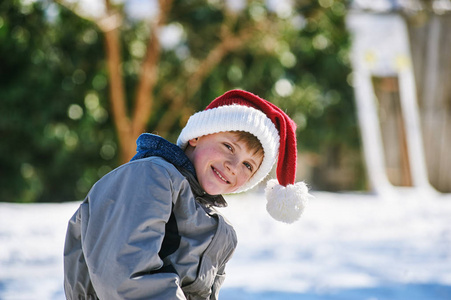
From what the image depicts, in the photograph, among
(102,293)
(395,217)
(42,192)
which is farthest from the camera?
(42,192)

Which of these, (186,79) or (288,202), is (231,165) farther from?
(186,79)

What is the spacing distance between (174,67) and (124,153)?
107cm

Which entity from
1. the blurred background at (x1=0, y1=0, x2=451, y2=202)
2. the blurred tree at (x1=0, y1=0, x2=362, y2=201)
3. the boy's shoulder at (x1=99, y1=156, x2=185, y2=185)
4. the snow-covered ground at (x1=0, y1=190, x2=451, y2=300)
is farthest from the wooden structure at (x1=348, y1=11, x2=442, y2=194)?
A: the boy's shoulder at (x1=99, y1=156, x2=185, y2=185)

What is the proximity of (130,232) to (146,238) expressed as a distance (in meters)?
0.03

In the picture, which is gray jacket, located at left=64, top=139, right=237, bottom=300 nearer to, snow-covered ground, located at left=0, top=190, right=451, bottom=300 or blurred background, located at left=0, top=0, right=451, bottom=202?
snow-covered ground, located at left=0, top=190, right=451, bottom=300

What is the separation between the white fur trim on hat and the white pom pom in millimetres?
Answer: 88

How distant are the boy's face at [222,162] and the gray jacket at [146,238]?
0.12 feet

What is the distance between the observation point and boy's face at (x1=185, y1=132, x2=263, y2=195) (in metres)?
1.17

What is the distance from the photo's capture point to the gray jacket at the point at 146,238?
956 mm

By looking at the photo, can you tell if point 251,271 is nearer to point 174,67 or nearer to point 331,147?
point 174,67

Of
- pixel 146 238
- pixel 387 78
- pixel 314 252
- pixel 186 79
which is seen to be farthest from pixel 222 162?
pixel 387 78

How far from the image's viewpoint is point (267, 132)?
47.1 inches

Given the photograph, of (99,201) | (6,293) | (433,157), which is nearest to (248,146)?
(99,201)

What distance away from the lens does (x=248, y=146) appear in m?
1.20
